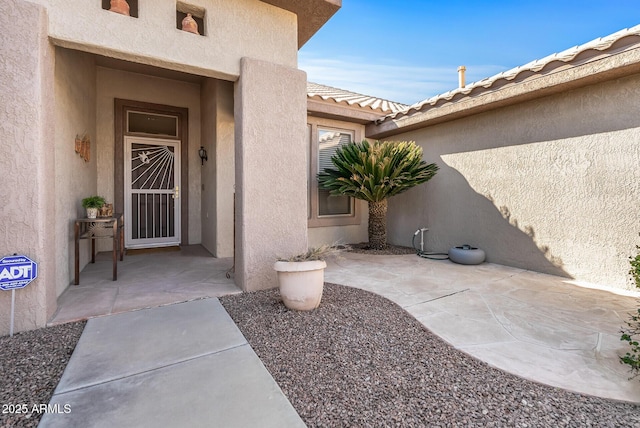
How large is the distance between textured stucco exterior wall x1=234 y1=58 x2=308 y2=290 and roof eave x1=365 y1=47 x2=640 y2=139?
364cm

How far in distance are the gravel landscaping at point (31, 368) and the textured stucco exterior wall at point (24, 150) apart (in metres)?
0.30

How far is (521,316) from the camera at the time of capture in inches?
139

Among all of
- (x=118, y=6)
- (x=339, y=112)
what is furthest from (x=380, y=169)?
(x=118, y=6)

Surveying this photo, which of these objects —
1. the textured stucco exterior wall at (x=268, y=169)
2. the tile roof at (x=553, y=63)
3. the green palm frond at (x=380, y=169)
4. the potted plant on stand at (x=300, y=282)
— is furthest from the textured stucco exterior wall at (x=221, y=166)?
the tile roof at (x=553, y=63)

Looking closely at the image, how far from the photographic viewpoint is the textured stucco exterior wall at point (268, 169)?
4.20m

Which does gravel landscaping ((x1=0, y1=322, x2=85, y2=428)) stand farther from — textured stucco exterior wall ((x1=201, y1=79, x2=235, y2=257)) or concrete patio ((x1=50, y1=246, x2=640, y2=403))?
textured stucco exterior wall ((x1=201, y1=79, x2=235, y2=257))

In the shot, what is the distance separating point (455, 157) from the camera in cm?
693

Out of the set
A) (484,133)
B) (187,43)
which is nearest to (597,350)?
(484,133)

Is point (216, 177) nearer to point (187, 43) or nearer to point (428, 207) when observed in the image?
point (187, 43)

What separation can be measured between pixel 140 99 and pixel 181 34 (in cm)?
455

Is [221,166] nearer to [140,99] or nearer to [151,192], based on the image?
[151,192]

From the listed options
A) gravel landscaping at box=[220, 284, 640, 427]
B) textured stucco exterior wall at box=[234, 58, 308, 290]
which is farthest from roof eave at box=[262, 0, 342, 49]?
gravel landscaping at box=[220, 284, 640, 427]

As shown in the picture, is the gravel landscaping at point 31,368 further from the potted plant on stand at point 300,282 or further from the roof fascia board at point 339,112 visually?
the roof fascia board at point 339,112

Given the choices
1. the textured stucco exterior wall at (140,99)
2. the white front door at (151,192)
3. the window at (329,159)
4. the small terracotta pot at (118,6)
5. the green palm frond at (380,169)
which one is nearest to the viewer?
the small terracotta pot at (118,6)
